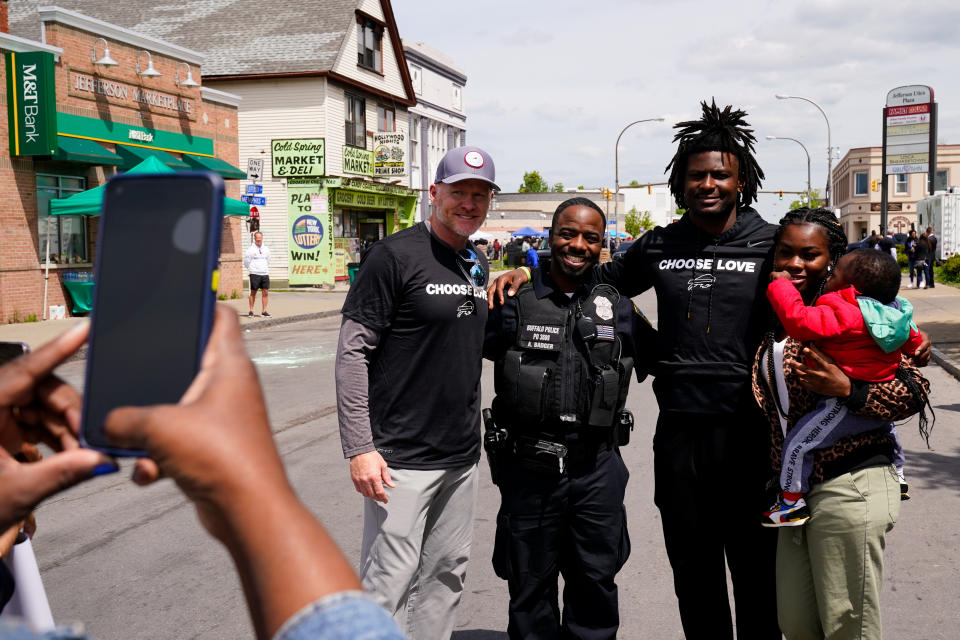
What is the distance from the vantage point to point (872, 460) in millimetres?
3189

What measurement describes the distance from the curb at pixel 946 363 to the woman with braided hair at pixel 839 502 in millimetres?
10123

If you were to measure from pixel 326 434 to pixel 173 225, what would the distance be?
789 centimetres

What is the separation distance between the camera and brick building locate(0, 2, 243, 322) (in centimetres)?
1828

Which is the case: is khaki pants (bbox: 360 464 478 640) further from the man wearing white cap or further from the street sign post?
the street sign post

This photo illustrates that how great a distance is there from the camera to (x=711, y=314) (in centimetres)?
371

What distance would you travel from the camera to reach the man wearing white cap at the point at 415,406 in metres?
3.44

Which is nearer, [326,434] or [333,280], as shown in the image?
[326,434]

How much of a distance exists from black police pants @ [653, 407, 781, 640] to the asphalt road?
0.09 meters

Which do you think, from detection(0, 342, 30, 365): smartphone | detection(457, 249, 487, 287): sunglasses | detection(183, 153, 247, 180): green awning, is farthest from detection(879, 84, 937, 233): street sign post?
detection(0, 342, 30, 365): smartphone

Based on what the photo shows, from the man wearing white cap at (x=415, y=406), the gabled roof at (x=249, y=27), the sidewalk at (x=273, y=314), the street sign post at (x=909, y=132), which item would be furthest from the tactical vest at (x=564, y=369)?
the gabled roof at (x=249, y=27)

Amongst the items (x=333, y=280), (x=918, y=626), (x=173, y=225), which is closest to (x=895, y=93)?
(x=333, y=280)

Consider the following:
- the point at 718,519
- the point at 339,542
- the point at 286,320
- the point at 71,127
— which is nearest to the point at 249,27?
the point at 71,127

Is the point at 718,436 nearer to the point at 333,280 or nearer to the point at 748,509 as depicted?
the point at 748,509

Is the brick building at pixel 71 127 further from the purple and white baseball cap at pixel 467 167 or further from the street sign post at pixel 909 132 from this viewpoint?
the street sign post at pixel 909 132
